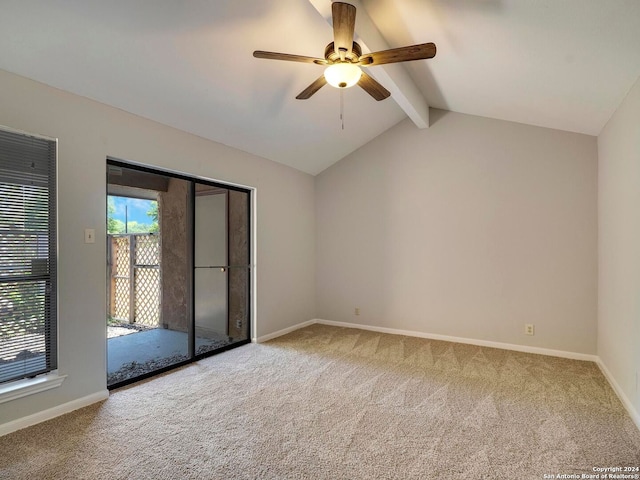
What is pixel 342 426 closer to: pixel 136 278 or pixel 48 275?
pixel 48 275

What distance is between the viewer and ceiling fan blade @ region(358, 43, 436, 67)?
6.53 ft

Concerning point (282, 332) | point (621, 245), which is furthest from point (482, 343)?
point (282, 332)

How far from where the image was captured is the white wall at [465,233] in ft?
12.1

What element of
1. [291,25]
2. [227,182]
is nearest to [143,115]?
[227,182]

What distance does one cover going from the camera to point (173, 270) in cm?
445

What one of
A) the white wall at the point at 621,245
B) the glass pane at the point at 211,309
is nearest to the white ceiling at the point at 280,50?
the white wall at the point at 621,245

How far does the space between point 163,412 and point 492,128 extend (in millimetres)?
4345

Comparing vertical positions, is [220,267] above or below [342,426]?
above

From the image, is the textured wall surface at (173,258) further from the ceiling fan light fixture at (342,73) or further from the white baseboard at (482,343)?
the ceiling fan light fixture at (342,73)

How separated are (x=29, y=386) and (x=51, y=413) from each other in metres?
0.27

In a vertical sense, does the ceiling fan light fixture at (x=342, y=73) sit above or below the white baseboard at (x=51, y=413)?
above

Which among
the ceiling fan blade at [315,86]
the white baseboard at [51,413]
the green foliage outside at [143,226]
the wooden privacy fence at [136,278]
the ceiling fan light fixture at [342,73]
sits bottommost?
the white baseboard at [51,413]

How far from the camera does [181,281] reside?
4.33 metres

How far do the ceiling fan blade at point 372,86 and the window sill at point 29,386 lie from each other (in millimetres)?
3011
